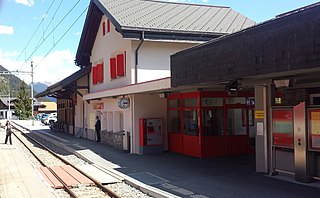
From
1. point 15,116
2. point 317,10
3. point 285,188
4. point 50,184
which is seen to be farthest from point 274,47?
point 15,116

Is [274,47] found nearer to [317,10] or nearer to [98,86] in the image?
[317,10]

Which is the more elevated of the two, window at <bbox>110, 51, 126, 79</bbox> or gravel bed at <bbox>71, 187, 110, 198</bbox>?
window at <bbox>110, 51, 126, 79</bbox>

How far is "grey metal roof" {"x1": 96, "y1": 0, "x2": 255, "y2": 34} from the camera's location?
19269 mm

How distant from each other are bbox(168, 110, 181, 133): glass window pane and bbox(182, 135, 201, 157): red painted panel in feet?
2.46

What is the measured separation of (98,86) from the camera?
2577cm

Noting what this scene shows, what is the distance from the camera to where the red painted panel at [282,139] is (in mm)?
10727

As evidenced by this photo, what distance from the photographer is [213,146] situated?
15828mm

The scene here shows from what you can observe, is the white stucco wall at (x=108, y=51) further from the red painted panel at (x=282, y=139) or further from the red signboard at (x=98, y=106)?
the red painted panel at (x=282, y=139)

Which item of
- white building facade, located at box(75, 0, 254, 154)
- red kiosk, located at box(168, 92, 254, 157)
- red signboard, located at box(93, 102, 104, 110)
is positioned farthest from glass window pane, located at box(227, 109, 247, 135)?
red signboard, located at box(93, 102, 104, 110)

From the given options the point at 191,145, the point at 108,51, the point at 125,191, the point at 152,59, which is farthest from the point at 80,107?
A: the point at 125,191

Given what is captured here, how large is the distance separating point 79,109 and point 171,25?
14150mm

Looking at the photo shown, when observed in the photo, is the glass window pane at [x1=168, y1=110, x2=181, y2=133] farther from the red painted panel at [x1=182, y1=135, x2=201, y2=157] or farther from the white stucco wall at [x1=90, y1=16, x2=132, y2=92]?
the white stucco wall at [x1=90, y1=16, x2=132, y2=92]

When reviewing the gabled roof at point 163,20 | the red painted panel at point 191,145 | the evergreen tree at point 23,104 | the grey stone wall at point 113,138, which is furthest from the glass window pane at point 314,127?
the evergreen tree at point 23,104

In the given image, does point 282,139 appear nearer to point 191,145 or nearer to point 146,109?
point 191,145
